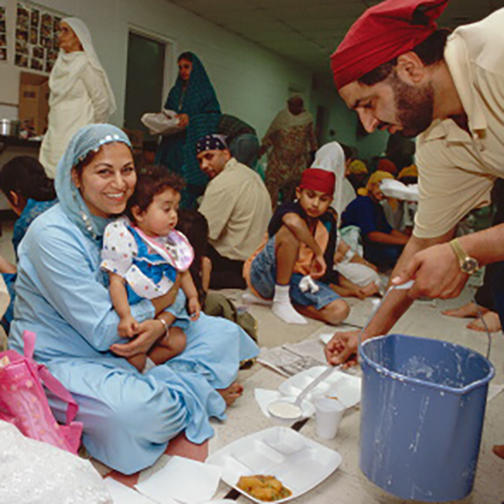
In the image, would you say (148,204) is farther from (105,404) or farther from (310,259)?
(310,259)

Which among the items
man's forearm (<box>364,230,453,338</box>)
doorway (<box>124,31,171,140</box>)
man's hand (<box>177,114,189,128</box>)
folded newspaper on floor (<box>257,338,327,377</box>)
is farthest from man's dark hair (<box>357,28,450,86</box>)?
doorway (<box>124,31,171,140</box>)

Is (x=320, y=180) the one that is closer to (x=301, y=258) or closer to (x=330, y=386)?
(x=301, y=258)

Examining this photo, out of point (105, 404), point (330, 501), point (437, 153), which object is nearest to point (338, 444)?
point (330, 501)

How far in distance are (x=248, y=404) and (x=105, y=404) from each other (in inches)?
25.5

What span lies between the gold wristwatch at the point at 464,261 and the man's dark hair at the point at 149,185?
101 cm

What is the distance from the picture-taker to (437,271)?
49.0 inches

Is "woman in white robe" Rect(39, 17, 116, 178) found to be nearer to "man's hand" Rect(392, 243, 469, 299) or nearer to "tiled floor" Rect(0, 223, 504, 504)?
"tiled floor" Rect(0, 223, 504, 504)

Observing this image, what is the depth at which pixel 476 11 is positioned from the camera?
665cm

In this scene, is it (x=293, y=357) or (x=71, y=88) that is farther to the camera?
(x=71, y=88)

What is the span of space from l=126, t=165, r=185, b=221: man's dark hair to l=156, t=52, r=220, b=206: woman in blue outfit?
8.92 ft

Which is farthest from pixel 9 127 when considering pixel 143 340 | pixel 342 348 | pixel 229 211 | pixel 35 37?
pixel 342 348

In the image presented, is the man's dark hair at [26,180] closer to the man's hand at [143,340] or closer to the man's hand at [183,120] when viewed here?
the man's hand at [143,340]

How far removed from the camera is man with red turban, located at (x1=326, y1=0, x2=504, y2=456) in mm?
1249

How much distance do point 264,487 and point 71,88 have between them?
14.0 ft
